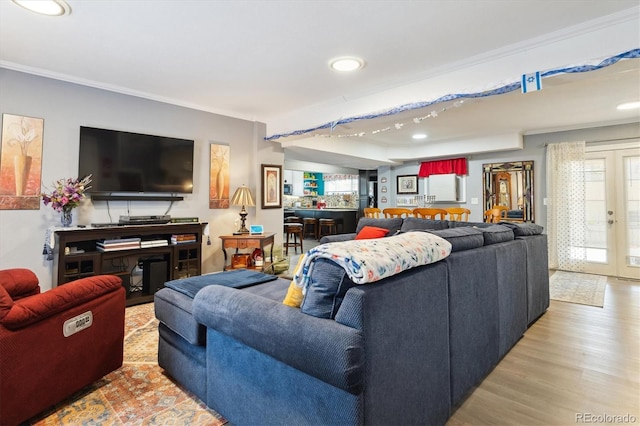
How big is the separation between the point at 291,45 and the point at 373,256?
2213mm

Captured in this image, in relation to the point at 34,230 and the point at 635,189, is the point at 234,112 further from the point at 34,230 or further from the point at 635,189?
the point at 635,189

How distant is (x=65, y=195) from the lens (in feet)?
10.4

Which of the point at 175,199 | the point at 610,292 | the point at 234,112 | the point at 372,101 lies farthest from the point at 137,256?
the point at 610,292

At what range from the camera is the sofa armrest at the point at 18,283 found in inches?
74.7

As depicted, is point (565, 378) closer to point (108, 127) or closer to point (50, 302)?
point (50, 302)

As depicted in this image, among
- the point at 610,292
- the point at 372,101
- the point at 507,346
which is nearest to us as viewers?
the point at 507,346

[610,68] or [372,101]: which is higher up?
[372,101]

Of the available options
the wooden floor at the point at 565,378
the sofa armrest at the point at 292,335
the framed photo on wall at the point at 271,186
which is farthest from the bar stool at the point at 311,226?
the sofa armrest at the point at 292,335

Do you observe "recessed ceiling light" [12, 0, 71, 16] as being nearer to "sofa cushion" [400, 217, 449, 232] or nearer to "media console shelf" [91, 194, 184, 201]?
"media console shelf" [91, 194, 184, 201]

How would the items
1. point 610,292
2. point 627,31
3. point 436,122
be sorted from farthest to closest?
point 436,122
point 610,292
point 627,31

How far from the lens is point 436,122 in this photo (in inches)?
201

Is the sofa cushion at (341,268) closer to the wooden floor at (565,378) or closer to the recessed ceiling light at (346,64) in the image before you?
the wooden floor at (565,378)

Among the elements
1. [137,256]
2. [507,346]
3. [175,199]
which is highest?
[175,199]

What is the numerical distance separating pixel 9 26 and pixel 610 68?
4.59m
